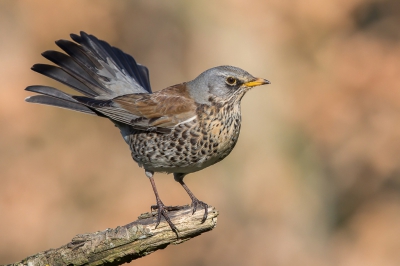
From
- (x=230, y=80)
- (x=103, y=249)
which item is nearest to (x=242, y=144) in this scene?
(x=230, y=80)

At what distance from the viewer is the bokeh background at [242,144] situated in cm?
1185

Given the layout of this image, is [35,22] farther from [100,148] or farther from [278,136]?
[278,136]

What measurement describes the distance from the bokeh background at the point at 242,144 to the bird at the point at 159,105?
181 inches

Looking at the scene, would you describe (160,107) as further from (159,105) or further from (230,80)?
(230,80)

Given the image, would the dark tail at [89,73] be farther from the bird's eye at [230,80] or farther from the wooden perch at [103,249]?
the wooden perch at [103,249]

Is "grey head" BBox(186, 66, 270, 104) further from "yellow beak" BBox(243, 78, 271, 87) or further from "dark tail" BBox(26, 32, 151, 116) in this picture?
"dark tail" BBox(26, 32, 151, 116)

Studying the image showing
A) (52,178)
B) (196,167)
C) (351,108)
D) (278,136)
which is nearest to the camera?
(196,167)

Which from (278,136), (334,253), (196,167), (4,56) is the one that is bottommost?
(334,253)

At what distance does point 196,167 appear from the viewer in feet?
21.1

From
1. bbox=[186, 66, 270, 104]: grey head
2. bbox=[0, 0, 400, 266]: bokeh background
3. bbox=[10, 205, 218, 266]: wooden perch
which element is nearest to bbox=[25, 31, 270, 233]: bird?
bbox=[186, 66, 270, 104]: grey head

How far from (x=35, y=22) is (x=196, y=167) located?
308 inches

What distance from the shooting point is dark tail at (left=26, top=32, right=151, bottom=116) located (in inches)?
277

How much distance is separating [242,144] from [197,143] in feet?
20.6

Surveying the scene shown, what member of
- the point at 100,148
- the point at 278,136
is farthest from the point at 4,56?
the point at 278,136
